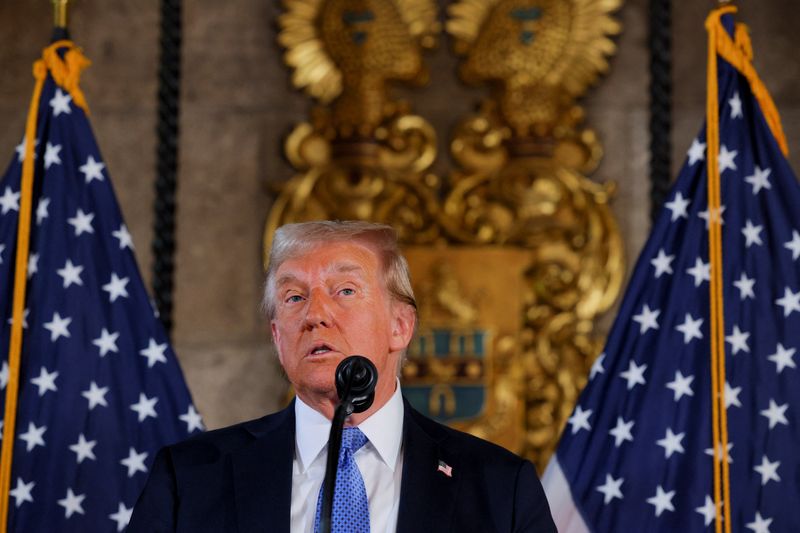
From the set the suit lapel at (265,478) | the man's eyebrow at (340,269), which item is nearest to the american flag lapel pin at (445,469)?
the suit lapel at (265,478)

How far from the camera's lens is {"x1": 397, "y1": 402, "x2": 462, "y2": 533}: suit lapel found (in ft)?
7.47

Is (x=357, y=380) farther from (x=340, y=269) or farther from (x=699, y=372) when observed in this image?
(x=699, y=372)

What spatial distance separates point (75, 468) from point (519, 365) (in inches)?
65.4

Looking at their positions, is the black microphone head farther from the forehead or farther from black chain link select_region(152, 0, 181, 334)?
black chain link select_region(152, 0, 181, 334)

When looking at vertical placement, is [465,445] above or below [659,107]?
below

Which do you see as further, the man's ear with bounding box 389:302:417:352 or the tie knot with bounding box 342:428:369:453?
the man's ear with bounding box 389:302:417:352

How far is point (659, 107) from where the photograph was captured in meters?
3.79

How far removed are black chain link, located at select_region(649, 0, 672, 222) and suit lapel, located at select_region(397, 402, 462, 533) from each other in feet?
4.87

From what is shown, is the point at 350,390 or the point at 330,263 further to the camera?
the point at 330,263

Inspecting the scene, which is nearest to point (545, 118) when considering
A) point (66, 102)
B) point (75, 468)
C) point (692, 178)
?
point (692, 178)

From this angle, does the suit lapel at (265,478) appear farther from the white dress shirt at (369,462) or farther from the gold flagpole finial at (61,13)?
the gold flagpole finial at (61,13)

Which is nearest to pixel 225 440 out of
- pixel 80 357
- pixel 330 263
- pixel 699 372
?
pixel 330 263

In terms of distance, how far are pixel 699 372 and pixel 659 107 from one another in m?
1.05

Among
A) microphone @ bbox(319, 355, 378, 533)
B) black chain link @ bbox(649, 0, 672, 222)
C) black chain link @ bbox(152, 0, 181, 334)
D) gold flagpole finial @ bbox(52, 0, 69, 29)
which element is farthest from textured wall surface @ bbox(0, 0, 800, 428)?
microphone @ bbox(319, 355, 378, 533)
